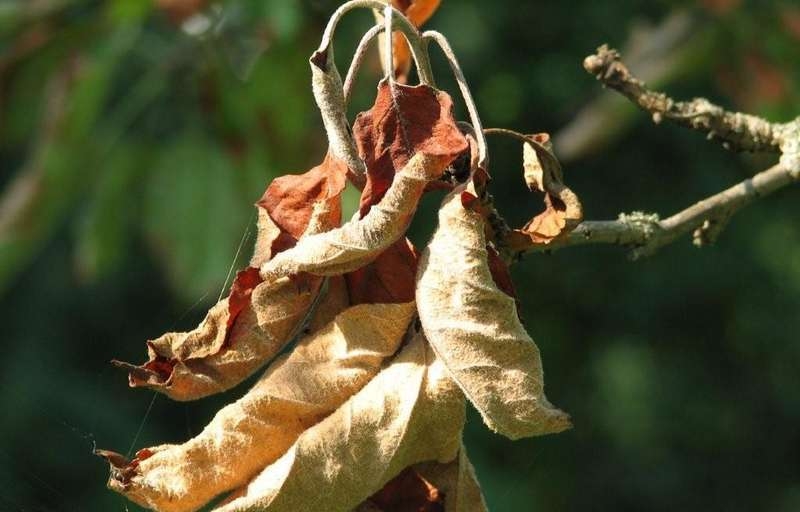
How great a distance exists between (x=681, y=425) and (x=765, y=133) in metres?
4.35

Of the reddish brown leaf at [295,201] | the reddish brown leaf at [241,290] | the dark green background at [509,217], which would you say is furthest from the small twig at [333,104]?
the dark green background at [509,217]

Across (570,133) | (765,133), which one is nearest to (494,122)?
(570,133)

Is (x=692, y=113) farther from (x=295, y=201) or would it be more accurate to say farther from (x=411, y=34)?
(x=295, y=201)

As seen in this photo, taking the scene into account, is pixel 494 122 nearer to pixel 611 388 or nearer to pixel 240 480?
pixel 611 388

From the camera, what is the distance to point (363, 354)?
1086 mm

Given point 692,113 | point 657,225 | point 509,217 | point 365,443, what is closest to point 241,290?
point 365,443

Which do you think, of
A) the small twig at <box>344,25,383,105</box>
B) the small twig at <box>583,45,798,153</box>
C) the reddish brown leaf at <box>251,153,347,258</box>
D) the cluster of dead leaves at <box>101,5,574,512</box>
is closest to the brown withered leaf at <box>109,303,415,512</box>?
the cluster of dead leaves at <box>101,5,574,512</box>

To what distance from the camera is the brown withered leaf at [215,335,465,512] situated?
3.41 ft

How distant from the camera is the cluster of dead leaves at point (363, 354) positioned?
104 cm

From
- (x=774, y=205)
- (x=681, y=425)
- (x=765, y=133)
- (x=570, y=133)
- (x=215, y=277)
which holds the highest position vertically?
(x=765, y=133)

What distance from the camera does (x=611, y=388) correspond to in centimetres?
555

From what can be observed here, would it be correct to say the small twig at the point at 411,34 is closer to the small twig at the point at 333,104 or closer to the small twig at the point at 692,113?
the small twig at the point at 333,104

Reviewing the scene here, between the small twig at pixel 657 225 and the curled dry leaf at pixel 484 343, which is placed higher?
the curled dry leaf at pixel 484 343

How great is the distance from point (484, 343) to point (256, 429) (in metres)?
0.20
